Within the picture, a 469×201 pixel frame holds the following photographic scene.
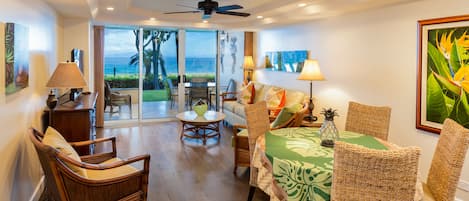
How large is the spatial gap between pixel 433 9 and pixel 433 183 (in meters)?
2.09

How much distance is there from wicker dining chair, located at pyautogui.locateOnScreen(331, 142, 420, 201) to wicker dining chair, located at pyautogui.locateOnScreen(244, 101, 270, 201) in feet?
4.48

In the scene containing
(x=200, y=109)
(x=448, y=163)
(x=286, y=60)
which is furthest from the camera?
(x=286, y=60)

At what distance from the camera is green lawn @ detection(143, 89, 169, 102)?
788 cm

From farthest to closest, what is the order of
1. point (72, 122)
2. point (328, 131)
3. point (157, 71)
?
point (157, 71), point (72, 122), point (328, 131)

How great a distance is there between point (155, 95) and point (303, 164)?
6255 mm

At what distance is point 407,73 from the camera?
390 cm

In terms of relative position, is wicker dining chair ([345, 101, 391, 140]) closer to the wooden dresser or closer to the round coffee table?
the round coffee table

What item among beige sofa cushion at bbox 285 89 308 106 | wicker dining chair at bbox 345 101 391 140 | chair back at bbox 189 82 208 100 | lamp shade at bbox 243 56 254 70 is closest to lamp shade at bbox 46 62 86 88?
wicker dining chair at bbox 345 101 391 140

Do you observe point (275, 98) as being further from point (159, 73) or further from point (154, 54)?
point (154, 54)

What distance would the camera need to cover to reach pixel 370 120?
3.25m

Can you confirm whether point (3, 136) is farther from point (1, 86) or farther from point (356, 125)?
point (356, 125)

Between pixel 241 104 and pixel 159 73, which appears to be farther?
pixel 159 73

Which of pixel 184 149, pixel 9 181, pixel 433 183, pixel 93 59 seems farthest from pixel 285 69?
pixel 9 181

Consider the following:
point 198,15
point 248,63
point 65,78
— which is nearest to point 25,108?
point 65,78
